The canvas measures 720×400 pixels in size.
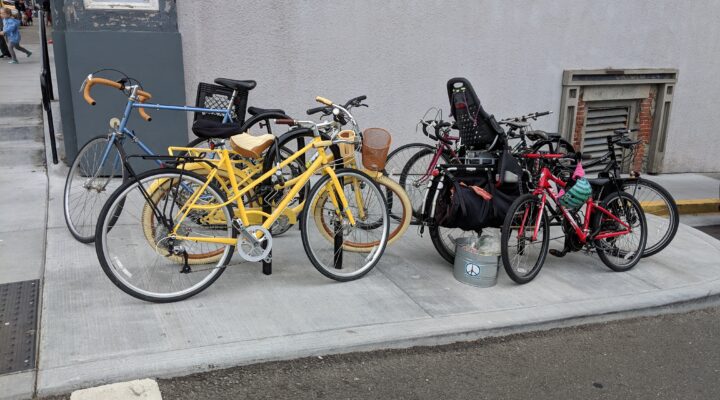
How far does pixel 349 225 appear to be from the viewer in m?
4.57

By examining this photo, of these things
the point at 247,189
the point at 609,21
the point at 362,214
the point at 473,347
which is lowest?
the point at 473,347

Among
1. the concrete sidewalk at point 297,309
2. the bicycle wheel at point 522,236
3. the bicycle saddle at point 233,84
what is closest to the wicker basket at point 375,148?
the concrete sidewalk at point 297,309

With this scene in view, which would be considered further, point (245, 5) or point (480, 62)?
point (480, 62)

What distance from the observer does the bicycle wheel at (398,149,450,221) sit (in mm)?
6059

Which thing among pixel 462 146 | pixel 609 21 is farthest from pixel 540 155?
pixel 609 21

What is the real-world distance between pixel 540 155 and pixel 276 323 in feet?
8.62

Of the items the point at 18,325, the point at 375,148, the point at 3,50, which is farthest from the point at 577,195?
the point at 3,50

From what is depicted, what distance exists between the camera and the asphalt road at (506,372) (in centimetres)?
339

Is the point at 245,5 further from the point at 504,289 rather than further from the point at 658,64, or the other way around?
the point at 658,64

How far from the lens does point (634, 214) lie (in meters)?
5.25

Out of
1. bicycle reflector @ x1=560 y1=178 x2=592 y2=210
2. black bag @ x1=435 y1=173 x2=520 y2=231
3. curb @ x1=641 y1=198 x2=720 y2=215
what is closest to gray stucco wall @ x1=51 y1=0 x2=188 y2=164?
black bag @ x1=435 y1=173 x2=520 y2=231

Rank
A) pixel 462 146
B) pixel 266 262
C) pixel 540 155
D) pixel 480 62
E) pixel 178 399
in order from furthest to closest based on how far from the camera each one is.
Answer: pixel 480 62
pixel 462 146
pixel 540 155
pixel 266 262
pixel 178 399

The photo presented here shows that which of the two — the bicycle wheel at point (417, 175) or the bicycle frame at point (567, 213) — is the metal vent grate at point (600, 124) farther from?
the bicycle frame at point (567, 213)

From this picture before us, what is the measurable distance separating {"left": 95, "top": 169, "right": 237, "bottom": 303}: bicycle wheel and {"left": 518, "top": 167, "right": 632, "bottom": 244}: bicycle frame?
237cm
